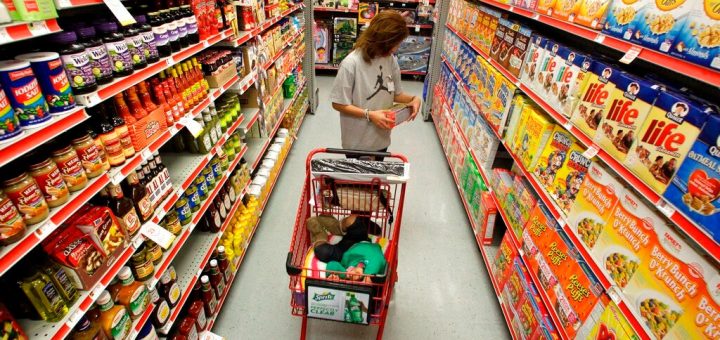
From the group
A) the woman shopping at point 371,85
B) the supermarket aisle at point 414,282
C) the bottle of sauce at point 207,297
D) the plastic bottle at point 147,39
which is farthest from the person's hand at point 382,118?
the bottle of sauce at point 207,297

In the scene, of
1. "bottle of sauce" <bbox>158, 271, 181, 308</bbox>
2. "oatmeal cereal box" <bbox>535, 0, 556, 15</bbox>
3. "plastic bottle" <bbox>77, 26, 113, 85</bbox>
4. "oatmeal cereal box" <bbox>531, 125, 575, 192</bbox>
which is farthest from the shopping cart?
"oatmeal cereal box" <bbox>535, 0, 556, 15</bbox>

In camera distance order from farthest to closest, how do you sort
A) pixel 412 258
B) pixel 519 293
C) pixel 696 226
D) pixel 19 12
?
pixel 412 258 < pixel 519 293 < pixel 696 226 < pixel 19 12

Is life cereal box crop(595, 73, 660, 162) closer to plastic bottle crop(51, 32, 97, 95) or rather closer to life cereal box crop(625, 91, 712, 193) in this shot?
life cereal box crop(625, 91, 712, 193)

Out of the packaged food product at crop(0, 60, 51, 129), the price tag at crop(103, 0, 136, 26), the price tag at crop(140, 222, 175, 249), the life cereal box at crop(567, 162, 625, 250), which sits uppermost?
the price tag at crop(103, 0, 136, 26)

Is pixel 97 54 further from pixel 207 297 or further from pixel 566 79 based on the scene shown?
pixel 566 79

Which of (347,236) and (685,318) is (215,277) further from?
(685,318)

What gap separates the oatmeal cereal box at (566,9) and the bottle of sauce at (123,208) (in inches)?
85.5

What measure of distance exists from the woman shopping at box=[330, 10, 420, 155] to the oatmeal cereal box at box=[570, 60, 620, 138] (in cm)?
102

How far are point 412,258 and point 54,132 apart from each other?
2.36 meters

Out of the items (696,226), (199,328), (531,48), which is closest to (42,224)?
(199,328)

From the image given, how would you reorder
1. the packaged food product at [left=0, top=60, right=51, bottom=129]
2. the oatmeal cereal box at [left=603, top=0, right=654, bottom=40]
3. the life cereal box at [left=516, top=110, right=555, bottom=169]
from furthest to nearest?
the life cereal box at [left=516, top=110, right=555, bottom=169], the oatmeal cereal box at [left=603, top=0, right=654, bottom=40], the packaged food product at [left=0, top=60, right=51, bottom=129]

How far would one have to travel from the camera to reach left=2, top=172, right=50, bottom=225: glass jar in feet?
3.43

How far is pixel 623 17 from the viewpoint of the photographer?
147 centimetres

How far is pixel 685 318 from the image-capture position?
112 cm
